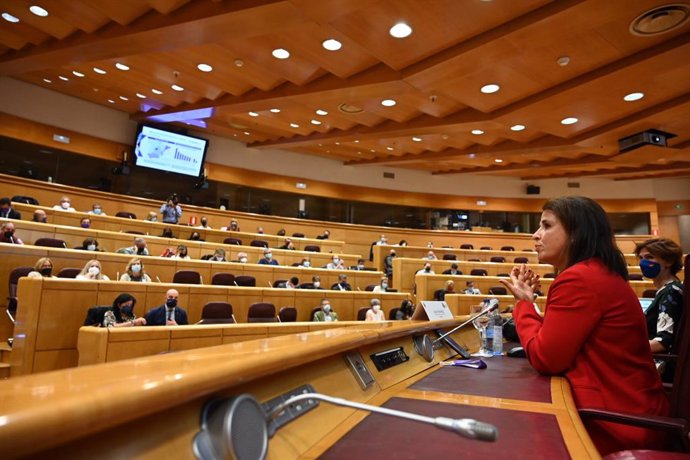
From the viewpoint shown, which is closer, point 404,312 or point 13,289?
point 13,289

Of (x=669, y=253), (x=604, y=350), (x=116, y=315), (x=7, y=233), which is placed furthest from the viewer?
(x=7, y=233)

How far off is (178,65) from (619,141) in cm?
818

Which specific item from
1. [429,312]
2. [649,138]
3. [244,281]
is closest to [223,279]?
[244,281]

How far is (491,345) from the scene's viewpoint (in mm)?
2072

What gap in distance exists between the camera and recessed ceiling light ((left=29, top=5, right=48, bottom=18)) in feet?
18.7

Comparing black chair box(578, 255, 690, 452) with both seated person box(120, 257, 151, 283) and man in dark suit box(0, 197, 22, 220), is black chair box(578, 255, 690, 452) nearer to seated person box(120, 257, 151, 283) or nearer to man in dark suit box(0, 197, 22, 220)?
seated person box(120, 257, 151, 283)

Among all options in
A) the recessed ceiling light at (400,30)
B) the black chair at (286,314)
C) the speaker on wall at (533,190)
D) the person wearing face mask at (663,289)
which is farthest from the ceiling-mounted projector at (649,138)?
the black chair at (286,314)

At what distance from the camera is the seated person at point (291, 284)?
23.4ft

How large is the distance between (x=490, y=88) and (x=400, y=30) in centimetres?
212

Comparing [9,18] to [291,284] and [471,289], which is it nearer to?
[291,284]

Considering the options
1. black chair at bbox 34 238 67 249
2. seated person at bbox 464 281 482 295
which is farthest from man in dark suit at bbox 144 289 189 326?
seated person at bbox 464 281 482 295

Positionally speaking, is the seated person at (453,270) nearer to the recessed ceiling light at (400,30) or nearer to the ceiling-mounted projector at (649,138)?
the ceiling-mounted projector at (649,138)

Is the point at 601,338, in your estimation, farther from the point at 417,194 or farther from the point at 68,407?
the point at 417,194

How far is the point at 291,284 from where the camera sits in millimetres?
7430
